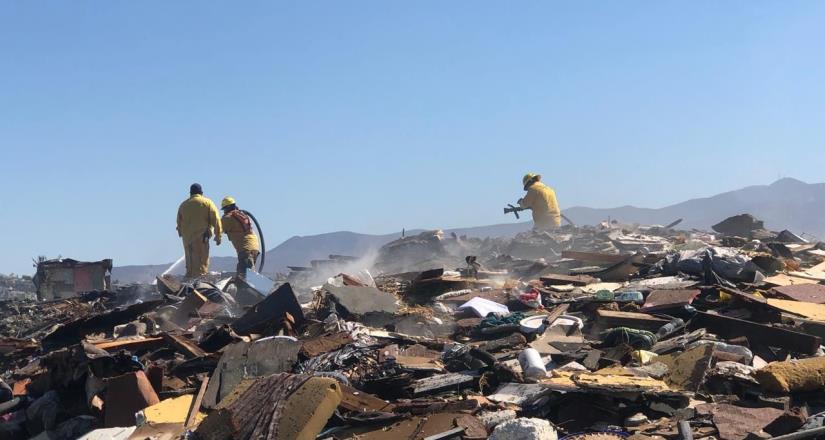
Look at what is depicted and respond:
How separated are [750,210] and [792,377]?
4737 centimetres

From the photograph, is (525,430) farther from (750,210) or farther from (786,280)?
(750,210)

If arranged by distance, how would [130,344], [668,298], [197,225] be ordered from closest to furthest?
1. [130,344]
2. [668,298]
3. [197,225]

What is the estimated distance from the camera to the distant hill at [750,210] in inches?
1746

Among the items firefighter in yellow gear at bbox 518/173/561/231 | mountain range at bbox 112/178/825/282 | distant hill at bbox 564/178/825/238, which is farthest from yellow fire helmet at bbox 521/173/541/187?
distant hill at bbox 564/178/825/238

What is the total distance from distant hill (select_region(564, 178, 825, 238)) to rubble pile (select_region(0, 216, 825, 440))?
35714 millimetres

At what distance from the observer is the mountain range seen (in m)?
41.7

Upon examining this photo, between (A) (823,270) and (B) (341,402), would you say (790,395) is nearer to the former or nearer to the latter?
(B) (341,402)

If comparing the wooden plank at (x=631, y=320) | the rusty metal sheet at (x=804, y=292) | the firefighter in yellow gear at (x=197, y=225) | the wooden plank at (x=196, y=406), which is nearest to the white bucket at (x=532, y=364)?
the wooden plank at (x=631, y=320)

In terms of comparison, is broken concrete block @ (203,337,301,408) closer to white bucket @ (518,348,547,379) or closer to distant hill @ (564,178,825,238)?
white bucket @ (518,348,547,379)

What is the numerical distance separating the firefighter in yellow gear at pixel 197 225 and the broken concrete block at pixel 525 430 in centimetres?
868

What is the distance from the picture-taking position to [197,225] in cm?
1175

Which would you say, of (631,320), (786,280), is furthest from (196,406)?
(786,280)

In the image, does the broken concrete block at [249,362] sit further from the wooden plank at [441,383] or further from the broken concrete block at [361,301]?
the broken concrete block at [361,301]

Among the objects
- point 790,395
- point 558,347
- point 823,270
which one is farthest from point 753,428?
point 823,270
